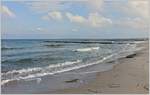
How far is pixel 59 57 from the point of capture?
2.96m

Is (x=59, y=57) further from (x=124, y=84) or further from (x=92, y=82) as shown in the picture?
(x=124, y=84)

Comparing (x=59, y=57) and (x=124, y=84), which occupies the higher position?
(x=59, y=57)

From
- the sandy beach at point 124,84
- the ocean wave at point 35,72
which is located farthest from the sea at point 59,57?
the sandy beach at point 124,84

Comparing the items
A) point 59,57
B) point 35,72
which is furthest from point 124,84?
point 35,72

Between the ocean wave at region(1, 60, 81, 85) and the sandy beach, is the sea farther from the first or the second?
the sandy beach

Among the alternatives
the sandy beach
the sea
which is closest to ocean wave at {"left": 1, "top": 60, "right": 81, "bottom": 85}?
the sea

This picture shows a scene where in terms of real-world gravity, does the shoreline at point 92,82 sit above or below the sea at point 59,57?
below

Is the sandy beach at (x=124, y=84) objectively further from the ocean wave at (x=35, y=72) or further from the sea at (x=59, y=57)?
the ocean wave at (x=35, y=72)

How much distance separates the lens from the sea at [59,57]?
2.64m

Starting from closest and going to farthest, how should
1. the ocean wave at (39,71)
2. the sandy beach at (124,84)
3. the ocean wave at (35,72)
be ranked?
1. the sandy beach at (124,84)
2. the ocean wave at (39,71)
3. the ocean wave at (35,72)

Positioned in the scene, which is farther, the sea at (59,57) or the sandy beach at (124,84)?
the sea at (59,57)

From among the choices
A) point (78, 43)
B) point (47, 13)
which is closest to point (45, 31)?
→ point (47, 13)

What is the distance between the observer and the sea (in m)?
2.64

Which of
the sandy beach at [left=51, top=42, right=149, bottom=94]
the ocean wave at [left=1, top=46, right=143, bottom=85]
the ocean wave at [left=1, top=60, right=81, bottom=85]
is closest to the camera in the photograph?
the sandy beach at [left=51, top=42, right=149, bottom=94]
